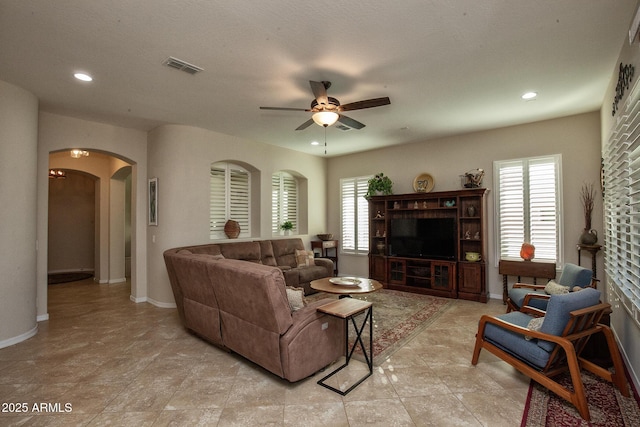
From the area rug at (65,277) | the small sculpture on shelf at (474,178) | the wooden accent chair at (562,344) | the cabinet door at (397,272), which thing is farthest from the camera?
the area rug at (65,277)

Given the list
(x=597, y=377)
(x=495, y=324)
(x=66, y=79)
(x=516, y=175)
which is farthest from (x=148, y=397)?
(x=516, y=175)

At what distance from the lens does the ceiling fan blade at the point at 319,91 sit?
119 inches

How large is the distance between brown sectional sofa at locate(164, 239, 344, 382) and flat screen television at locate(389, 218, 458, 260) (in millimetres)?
3366

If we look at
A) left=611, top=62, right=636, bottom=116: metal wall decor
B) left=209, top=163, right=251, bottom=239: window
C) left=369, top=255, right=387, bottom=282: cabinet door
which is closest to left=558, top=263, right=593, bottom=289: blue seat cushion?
left=611, top=62, right=636, bottom=116: metal wall decor

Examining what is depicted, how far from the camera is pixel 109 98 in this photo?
12.8ft

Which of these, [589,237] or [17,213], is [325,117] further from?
[589,237]

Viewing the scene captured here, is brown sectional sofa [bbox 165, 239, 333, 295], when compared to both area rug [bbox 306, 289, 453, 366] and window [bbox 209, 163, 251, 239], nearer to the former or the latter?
area rug [bbox 306, 289, 453, 366]

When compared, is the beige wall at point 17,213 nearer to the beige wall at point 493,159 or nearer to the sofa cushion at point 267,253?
the sofa cushion at point 267,253

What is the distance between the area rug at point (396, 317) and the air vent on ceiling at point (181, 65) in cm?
341

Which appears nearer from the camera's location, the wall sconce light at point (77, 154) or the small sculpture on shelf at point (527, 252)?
the small sculpture on shelf at point (527, 252)

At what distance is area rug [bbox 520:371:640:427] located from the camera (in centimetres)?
211

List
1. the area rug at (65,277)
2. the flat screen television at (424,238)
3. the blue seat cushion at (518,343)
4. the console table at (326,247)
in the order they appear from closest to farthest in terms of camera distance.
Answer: the blue seat cushion at (518,343), the flat screen television at (424,238), the area rug at (65,277), the console table at (326,247)

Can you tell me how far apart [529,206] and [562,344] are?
344 cm

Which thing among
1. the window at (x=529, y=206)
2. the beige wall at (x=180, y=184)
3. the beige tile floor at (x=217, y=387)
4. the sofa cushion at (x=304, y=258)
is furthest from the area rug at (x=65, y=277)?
the window at (x=529, y=206)
